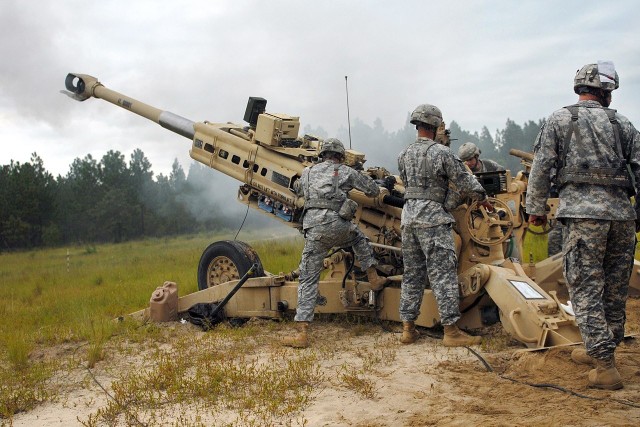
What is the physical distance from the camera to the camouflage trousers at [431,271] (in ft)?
22.3

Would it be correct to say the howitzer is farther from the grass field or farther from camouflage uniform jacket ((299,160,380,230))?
the grass field

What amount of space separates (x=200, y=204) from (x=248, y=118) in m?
33.8

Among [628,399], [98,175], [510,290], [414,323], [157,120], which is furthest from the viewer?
[98,175]

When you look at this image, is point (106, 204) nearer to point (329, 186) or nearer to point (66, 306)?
point (66, 306)

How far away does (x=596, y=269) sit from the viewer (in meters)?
5.07

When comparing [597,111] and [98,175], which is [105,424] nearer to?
[597,111]

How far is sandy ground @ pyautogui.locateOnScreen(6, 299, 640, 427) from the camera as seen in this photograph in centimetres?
452

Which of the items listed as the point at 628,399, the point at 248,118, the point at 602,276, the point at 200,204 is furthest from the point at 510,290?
the point at 200,204

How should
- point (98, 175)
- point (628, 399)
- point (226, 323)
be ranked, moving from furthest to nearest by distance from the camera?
point (98, 175) → point (226, 323) → point (628, 399)

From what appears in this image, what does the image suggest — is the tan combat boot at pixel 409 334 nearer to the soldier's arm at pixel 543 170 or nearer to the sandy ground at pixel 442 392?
the sandy ground at pixel 442 392

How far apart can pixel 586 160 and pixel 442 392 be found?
1.82 m

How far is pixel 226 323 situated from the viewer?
8.45 meters

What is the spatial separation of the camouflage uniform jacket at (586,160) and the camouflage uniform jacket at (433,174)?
5.11ft

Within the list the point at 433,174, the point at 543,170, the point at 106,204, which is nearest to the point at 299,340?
the point at 433,174
